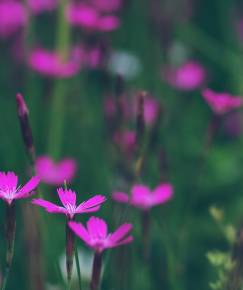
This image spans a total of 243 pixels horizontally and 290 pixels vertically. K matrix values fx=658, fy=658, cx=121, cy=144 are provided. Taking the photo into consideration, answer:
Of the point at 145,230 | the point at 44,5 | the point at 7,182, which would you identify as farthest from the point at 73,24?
the point at 7,182

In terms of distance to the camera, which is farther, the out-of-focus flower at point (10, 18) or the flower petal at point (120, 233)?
the out-of-focus flower at point (10, 18)

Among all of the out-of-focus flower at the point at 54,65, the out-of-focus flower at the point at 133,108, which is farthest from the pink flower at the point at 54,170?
the out-of-focus flower at the point at 54,65

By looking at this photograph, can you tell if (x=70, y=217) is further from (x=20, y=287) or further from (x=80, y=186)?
(x=80, y=186)

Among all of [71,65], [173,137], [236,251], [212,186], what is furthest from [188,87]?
[236,251]

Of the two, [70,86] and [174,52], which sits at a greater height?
[70,86]

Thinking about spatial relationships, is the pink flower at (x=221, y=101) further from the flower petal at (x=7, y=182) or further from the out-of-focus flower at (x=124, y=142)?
the flower petal at (x=7, y=182)

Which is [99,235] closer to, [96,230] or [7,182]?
[96,230]
